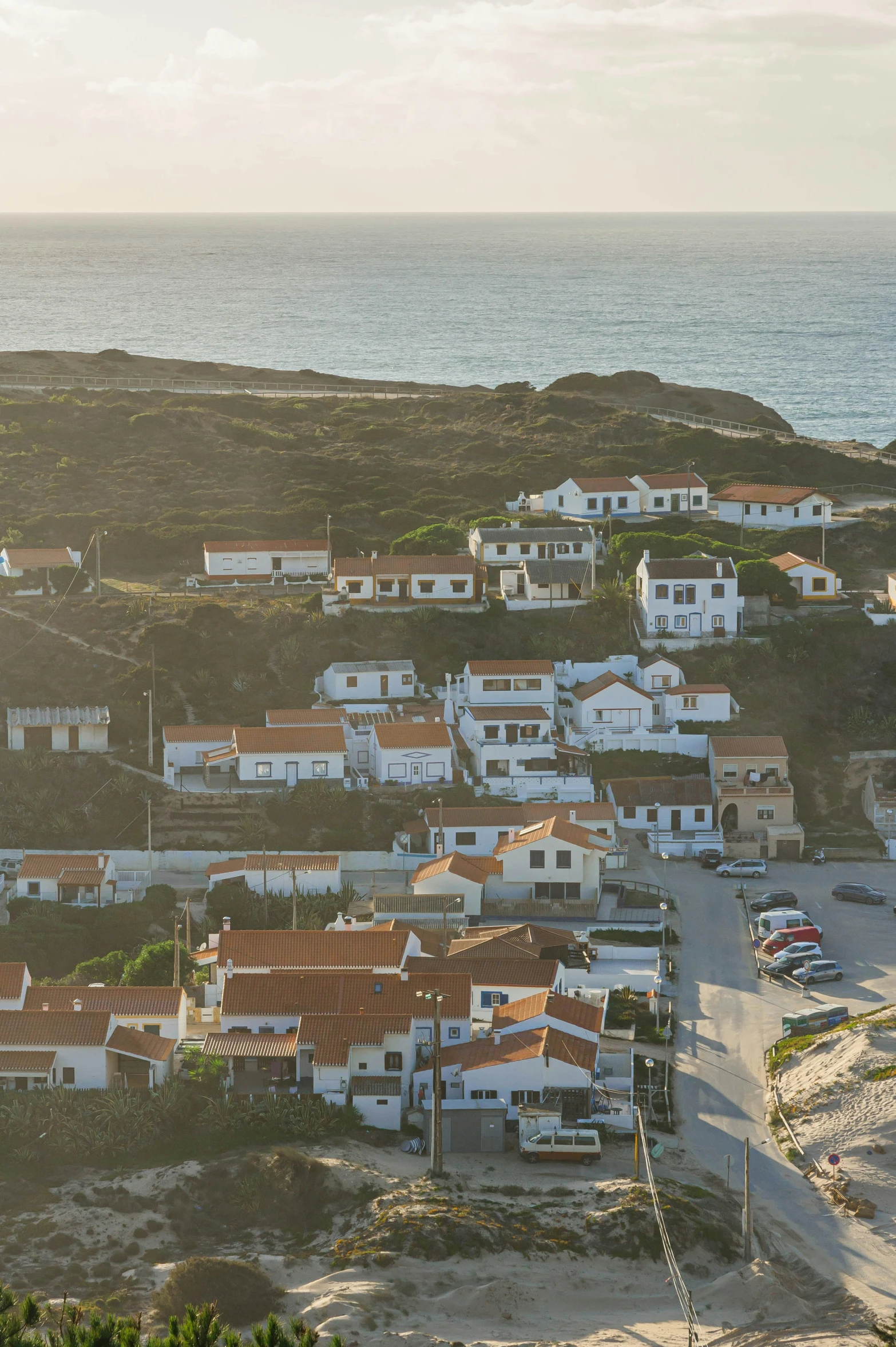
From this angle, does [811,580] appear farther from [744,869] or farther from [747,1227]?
[747,1227]

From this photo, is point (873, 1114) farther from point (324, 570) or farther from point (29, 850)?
point (324, 570)

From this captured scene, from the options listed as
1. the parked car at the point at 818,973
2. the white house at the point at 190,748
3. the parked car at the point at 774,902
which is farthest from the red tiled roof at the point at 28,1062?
the parked car at the point at 774,902

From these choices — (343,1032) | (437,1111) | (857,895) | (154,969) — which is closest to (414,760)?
(154,969)

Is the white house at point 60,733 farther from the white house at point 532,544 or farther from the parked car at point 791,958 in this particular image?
the parked car at point 791,958

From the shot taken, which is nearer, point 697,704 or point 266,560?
point 697,704

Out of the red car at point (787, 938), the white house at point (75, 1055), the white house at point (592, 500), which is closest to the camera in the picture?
the white house at point (75, 1055)

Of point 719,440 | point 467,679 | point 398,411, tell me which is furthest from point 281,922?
point 398,411
